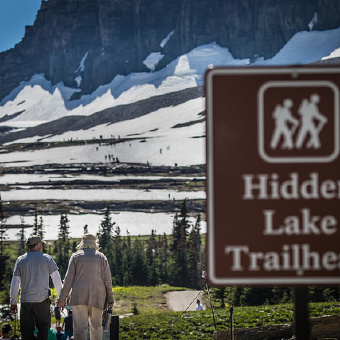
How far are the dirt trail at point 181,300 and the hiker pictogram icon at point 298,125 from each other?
126 ft

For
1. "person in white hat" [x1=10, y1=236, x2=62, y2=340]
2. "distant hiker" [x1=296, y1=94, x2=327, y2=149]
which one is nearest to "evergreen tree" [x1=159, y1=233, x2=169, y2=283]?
"person in white hat" [x1=10, y1=236, x2=62, y2=340]

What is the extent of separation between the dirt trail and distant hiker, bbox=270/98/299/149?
3852 cm

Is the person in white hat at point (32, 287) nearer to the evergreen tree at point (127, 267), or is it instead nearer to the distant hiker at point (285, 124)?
the distant hiker at point (285, 124)

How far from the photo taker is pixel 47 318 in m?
10.8

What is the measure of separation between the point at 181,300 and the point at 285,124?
43571 millimetres

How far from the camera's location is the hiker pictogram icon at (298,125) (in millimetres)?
3869

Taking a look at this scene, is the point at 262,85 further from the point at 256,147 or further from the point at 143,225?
the point at 143,225

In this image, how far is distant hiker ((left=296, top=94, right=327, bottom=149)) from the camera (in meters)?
3.88

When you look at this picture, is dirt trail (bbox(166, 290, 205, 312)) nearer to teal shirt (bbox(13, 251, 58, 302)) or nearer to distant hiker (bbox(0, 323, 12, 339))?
distant hiker (bbox(0, 323, 12, 339))

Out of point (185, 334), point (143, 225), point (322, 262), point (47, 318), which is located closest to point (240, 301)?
point (185, 334)

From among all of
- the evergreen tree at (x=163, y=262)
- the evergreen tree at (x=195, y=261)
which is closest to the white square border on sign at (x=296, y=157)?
the evergreen tree at (x=195, y=261)

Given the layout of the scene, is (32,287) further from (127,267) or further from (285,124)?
(127,267)

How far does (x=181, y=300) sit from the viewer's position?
4653 centimetres

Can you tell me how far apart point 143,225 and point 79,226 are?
1165cm
